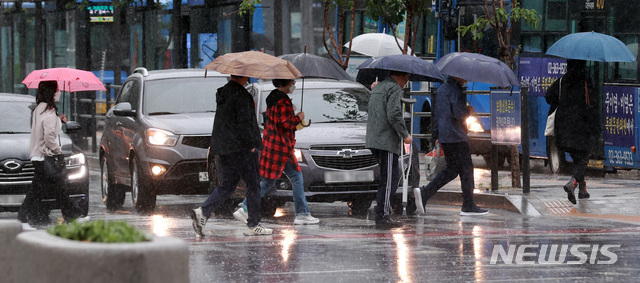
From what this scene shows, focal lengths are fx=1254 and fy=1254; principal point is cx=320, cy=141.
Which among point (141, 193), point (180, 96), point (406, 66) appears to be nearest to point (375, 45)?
point (180, 96)

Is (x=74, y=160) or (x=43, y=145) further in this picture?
(x=74, y=160)

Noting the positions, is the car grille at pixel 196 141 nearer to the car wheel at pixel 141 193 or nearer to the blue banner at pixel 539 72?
the car wheel at pixel 141 193

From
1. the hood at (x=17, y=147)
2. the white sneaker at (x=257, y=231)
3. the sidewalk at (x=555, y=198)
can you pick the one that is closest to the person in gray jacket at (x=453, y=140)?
the sidewalk at (x=555, y=198)

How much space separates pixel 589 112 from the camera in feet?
47.1

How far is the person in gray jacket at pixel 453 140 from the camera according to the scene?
13.3 meters

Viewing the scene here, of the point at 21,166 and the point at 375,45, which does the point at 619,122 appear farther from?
the point at 21,166

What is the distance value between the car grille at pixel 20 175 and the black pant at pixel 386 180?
3.70 meters

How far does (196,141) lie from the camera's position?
14523 mm

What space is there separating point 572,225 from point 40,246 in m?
7.86

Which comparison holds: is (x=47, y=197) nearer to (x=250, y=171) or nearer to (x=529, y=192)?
(x=250, y=171)

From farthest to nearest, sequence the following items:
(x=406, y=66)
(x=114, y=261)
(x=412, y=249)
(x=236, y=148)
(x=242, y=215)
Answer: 1. (x=406, y=66)
2. (x=242, y=215)
3. (x=236, y=148)
4. (x=412, y=249)
5. (x=114, y=261)

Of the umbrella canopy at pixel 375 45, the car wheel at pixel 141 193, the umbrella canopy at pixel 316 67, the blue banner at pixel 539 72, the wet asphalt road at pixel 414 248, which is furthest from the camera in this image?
the umbrella canopy at pixel 375 45

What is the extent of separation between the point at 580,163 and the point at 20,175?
630cm

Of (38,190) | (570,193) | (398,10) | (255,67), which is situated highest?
(398,10)
